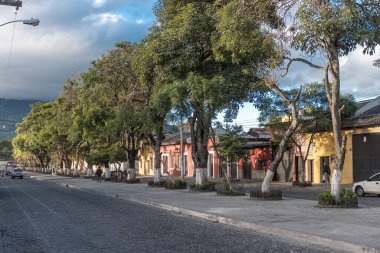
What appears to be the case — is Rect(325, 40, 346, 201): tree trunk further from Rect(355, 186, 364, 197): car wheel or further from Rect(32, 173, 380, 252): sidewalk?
Rect(355, 186, 364, 197): car wheel

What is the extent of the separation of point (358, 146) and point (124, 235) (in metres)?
28.4

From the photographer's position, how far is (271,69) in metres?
21.4

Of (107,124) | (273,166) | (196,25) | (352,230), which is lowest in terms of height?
(352,230)

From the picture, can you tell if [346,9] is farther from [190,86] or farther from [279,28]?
[190,86]

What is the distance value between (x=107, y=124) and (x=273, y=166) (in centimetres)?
1871

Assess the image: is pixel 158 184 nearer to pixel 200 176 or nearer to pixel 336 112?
pixel 200 176

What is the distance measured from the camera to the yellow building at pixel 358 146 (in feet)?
119

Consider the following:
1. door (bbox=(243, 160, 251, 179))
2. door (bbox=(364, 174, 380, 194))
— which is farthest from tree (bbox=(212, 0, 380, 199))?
door (bbox=(243, 160, 251, 179))

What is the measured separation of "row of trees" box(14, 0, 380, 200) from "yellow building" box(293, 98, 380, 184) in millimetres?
10825

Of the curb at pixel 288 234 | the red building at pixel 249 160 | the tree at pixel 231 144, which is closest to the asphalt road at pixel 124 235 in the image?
the curb at pixel 288 234

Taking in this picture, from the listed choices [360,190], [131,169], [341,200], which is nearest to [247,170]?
[131,169]

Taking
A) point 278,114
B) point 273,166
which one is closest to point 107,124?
point 278,114

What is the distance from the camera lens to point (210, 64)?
28031mm

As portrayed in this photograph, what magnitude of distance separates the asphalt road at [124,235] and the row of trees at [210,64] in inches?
265
